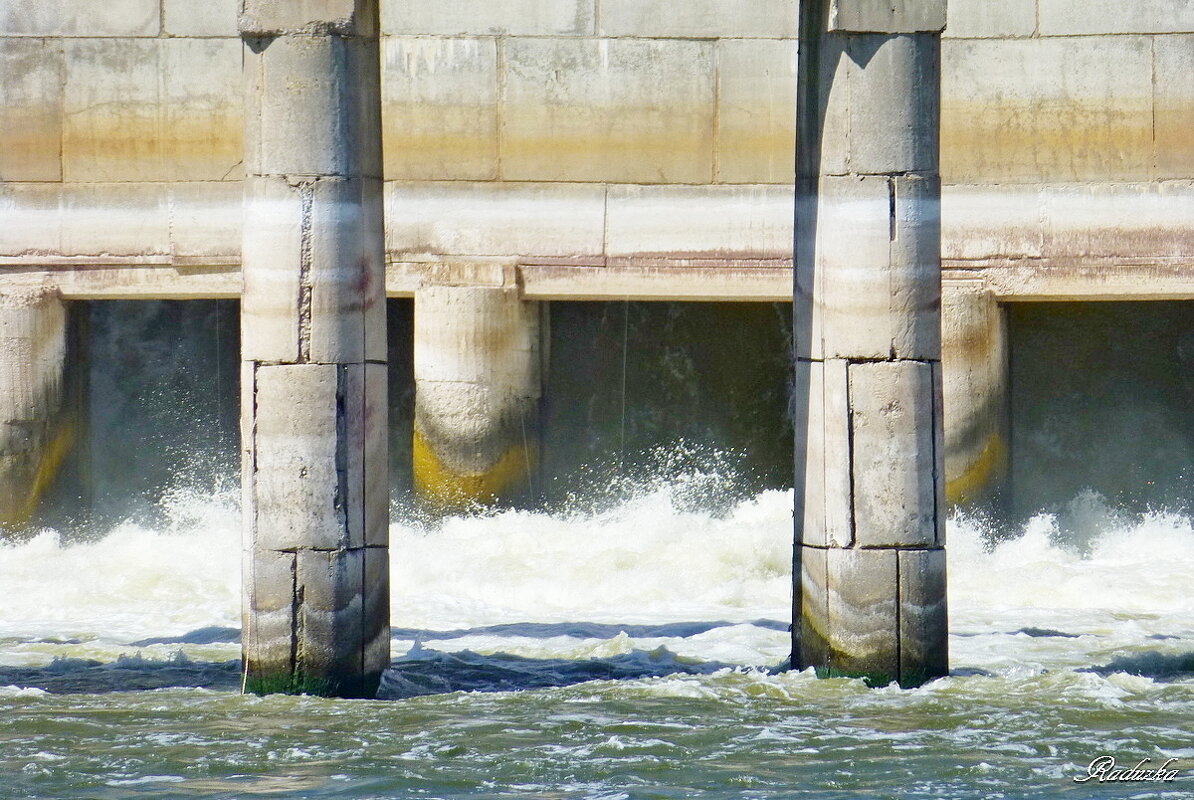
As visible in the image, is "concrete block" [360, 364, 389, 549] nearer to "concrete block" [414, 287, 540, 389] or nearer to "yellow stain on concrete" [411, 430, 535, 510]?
"concrete block" [414, 287, 540, 389]

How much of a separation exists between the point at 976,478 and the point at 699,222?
3406 millimetres

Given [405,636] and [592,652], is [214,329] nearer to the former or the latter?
[405,636]

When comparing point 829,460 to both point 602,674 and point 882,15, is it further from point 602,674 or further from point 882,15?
point 882,15

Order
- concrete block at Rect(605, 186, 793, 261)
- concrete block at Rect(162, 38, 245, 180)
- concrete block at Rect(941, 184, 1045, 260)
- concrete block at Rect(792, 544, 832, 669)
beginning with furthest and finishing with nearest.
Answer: concrete block at Rect(162, 38, 245, 180)
concrete block at Rect(605, 186, 793, 261)
concrete block at Rect(941, 184, 1045, 260)
concrete block at Rect(792, 544, 832, 669)

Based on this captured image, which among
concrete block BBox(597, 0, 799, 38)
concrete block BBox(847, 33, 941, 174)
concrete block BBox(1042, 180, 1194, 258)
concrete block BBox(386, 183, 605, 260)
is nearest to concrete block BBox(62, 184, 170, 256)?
concrete block BBox(386, 183, 605, 260)

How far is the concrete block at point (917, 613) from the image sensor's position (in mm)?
9688

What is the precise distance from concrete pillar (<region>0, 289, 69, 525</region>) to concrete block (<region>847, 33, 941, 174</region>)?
9192 mm

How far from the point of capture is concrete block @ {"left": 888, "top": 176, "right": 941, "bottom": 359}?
970 cm

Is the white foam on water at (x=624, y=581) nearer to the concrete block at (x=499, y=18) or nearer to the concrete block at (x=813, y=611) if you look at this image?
the concrete block at (x=813, y=611)

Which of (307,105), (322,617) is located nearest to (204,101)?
(307,105)

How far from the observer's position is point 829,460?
32.4 feet

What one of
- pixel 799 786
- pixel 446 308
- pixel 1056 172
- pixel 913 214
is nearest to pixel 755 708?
pixel 799 786

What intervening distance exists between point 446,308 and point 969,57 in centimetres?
535

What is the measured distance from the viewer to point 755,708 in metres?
9.44
